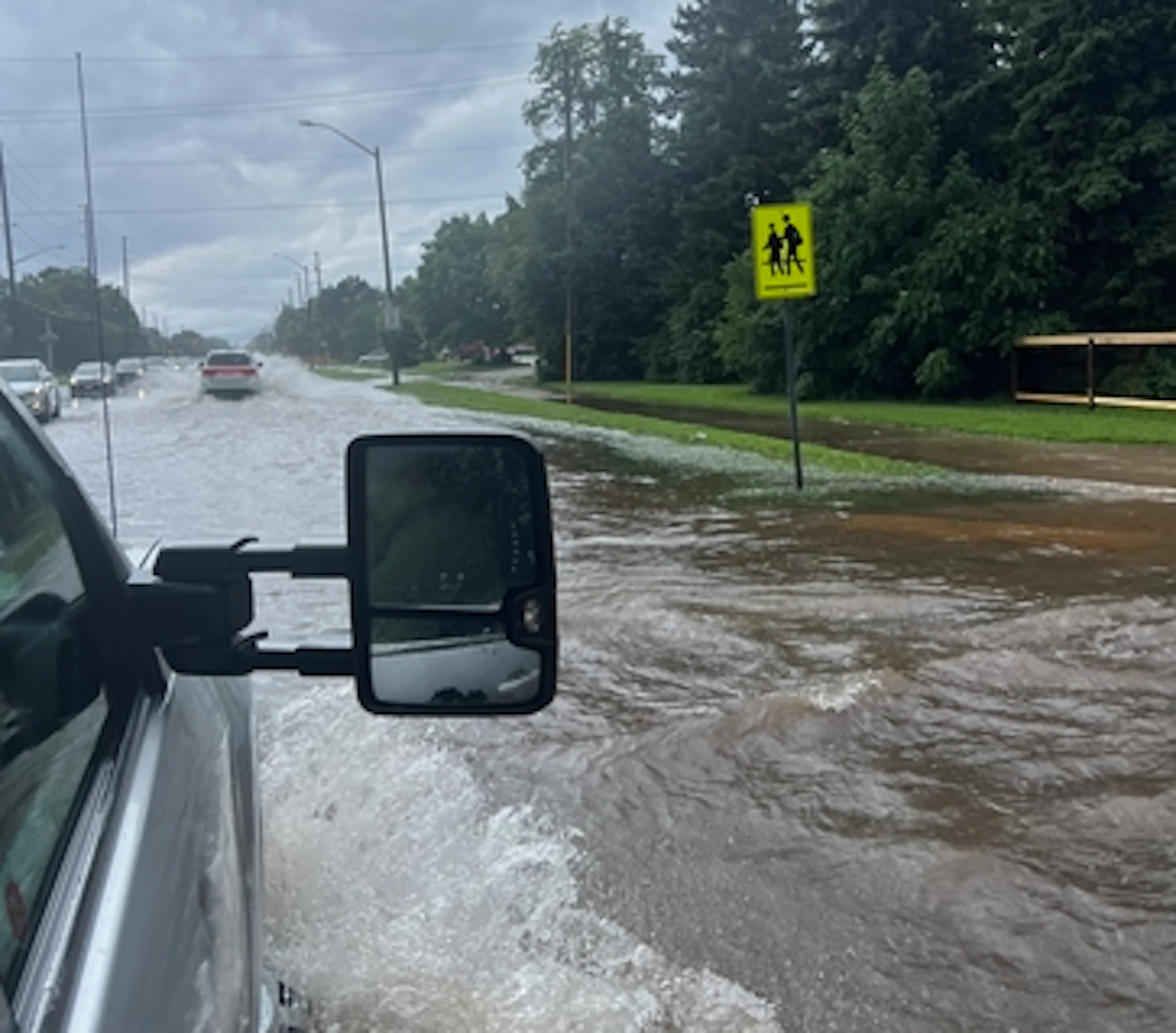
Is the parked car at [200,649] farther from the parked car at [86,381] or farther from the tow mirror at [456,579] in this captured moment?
the parked car at [86,381]

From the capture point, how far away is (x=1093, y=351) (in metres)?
23.0

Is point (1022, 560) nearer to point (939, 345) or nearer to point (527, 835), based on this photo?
point (527, 835)

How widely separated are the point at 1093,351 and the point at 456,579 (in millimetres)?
23306

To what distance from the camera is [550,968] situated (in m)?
3.89

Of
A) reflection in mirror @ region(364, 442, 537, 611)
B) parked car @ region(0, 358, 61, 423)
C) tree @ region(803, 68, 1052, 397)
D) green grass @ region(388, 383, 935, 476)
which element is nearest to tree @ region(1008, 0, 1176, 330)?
tree @ region(803, 68, 1052, 397)

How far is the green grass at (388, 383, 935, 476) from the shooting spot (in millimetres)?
15719

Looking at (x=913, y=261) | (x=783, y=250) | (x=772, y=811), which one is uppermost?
(x=913, y=261)

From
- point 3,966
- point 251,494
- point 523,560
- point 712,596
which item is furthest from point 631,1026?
point 251,494

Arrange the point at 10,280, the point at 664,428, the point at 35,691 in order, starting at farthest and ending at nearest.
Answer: the point at 664,428 < the point at 10,280 < the point at 35,691

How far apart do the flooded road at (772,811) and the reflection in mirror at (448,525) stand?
1.95 metres

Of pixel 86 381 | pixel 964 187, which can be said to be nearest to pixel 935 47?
pixel 964 187

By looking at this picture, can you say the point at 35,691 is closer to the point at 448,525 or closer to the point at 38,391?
the point at 448,525

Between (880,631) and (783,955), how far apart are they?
12.7 ft

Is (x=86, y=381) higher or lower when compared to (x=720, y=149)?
lower
